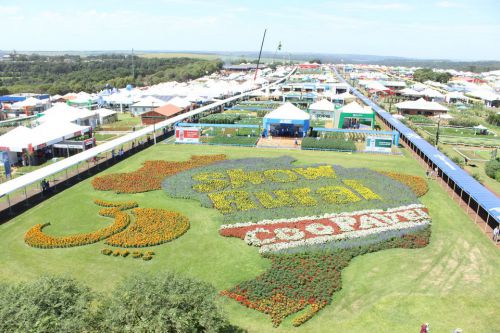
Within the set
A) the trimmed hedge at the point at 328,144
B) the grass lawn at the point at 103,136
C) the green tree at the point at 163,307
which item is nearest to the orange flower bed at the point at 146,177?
the trimmed hedge at the point at 328,144

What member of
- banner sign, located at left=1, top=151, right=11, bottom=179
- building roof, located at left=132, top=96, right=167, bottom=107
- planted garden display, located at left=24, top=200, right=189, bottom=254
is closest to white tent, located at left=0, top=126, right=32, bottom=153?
banner sign, located at left=1, top=151, right=11, bottom=179

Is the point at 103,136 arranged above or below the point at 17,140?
below

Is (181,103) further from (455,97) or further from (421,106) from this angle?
(455,97)

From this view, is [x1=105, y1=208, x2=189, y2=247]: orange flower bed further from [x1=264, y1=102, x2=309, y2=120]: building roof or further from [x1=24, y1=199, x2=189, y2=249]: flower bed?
[x1=264, y1=102, x2=309, y2=120]: building roof

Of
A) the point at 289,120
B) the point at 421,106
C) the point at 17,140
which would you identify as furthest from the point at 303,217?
the point at 421,106

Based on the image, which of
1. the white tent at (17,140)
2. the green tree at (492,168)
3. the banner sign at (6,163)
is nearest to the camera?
the banner sign at (6,163)

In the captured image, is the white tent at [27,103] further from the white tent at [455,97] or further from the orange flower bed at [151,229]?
the white tent at [455,97]

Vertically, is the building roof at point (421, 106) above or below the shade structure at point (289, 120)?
above
